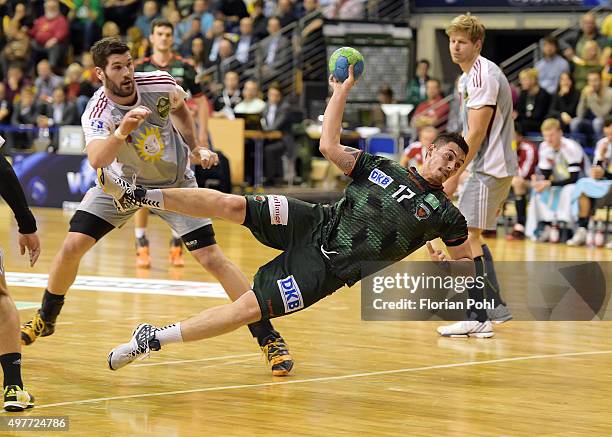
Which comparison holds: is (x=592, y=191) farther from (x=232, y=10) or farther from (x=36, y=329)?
(x=232, y=10)

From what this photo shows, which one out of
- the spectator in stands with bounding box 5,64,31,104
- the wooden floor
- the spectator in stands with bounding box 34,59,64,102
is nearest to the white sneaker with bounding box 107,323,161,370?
the wooden floor

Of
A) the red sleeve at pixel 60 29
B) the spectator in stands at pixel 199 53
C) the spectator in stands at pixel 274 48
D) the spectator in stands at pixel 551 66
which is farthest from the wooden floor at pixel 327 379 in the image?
the red sleeve at pixel 60 29

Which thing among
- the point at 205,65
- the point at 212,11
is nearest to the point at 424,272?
the point at 205,65

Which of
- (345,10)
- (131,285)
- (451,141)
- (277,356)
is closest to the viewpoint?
(451,141)

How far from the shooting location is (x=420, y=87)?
Answer: 859 inches

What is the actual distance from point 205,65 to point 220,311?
1700 centimetres

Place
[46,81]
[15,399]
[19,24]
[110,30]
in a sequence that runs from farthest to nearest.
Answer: [19,24]
[110,30]
[46,81]
[15,399]

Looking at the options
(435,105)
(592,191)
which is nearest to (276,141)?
(435,105)

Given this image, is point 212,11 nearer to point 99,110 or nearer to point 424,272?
point 424,272

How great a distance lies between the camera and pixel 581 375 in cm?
717

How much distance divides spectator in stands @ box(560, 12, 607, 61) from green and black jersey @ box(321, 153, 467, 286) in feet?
46.0

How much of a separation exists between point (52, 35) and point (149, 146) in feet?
60.7

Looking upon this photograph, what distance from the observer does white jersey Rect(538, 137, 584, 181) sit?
612 inches

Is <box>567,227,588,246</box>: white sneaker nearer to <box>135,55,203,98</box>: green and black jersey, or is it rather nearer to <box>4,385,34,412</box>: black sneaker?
<box>135,55,203,98</box>: green and black jersey
